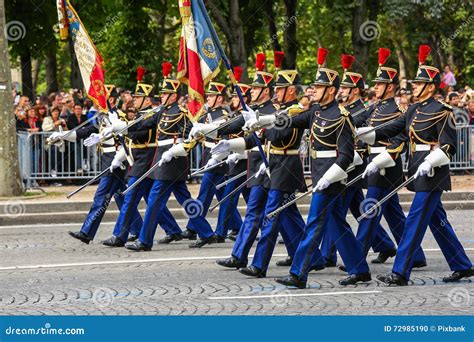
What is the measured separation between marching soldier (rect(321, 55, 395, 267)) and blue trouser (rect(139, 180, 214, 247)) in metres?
2.48

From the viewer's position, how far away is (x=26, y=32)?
29.5 metres

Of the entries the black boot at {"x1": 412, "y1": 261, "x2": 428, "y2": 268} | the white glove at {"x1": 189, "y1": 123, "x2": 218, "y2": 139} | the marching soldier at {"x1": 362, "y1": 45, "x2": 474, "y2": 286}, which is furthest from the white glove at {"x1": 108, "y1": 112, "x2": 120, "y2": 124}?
the marching soldier at {"x1": 362, "y1": 45, "x2": 474, "y2": 286}

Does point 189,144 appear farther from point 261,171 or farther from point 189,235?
point 189,235

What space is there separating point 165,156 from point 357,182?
2597mm

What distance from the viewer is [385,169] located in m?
12.8

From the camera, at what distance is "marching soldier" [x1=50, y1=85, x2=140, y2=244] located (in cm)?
1524

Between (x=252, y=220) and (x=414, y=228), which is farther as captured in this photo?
(x=252, y=220)

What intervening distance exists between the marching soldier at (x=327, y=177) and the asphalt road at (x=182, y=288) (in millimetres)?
234

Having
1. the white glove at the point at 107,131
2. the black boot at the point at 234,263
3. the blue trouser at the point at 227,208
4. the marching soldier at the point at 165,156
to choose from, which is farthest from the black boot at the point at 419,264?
the white glove at the point at 107,131

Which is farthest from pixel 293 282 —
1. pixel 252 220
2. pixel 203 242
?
pixel 203 242

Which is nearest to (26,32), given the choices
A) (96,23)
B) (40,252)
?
(96,23)

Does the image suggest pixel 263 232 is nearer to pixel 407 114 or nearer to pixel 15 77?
pixel 407 114

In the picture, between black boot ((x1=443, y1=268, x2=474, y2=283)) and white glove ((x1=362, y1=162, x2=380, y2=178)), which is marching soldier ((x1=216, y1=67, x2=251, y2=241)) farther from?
black boot ((x1=443, y1=268, x2=474, y2=283))

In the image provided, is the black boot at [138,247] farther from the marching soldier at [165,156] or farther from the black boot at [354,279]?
the black boot at [354,279]
